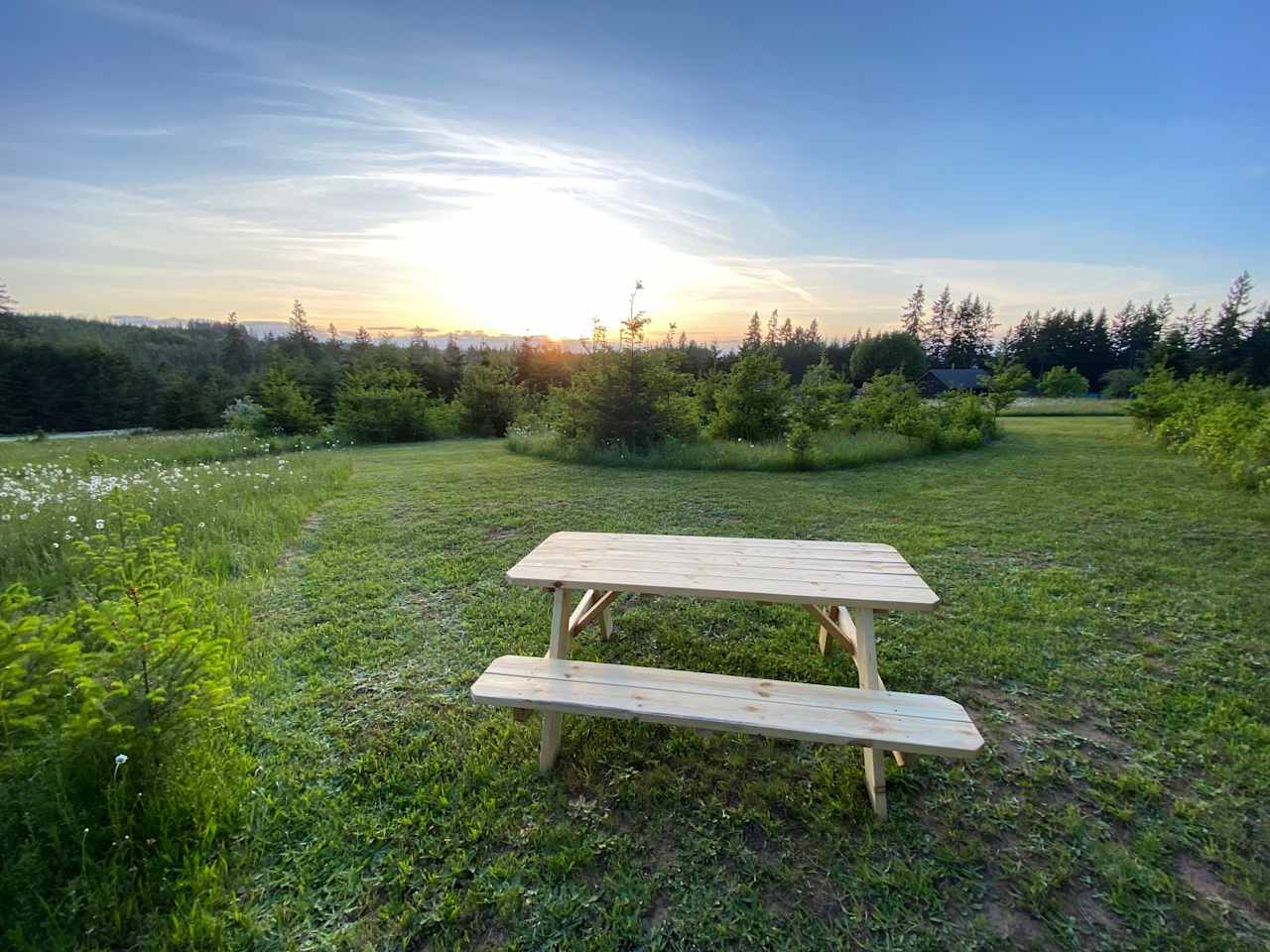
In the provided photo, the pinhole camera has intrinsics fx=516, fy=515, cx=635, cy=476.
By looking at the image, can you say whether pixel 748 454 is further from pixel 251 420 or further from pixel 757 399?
pixel 251 420

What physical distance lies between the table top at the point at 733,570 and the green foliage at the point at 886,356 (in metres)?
38.7

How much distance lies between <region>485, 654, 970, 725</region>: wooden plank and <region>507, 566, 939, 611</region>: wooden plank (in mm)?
313

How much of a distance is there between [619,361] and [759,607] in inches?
282

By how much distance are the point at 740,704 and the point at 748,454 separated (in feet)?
24.4

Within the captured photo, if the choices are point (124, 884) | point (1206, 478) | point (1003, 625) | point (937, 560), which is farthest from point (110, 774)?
point (1206, 478)

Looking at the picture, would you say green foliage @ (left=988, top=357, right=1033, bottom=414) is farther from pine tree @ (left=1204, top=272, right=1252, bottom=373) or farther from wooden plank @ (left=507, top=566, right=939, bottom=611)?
pine tree @ (left=1204, top=272, right=1252, bottom=373)

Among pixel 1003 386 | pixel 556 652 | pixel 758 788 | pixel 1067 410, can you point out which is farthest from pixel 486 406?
pixel 1067 410

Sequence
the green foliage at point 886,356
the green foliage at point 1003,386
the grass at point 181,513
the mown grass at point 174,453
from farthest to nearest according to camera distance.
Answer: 1. the green foliage at point 886,356
2. the green foliage at point 1003,386
3. the mown grass at point 174,453
4. the grass at point 181,513

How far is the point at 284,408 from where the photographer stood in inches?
585

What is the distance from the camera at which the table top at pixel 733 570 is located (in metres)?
2.08

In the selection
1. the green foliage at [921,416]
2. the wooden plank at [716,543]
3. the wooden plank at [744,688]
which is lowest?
the wooden plank at [744,688]

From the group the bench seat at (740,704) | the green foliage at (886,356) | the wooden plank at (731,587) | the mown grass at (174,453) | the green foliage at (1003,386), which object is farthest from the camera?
the green foliage at (886,356)

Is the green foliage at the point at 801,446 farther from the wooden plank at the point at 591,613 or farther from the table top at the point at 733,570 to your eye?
the wooden plank at the point at 591,613

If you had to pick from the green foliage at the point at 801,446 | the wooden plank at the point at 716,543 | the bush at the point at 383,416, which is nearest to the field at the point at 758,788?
the wooden plank at the point at 716,543
